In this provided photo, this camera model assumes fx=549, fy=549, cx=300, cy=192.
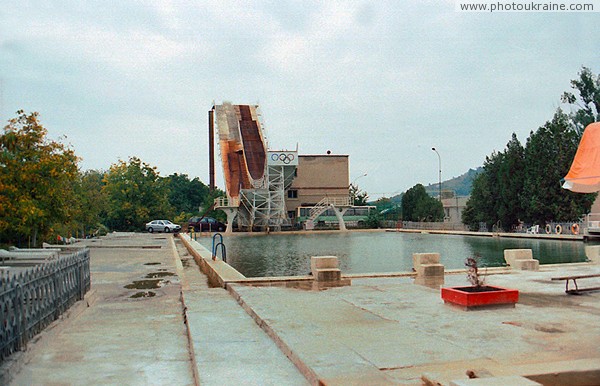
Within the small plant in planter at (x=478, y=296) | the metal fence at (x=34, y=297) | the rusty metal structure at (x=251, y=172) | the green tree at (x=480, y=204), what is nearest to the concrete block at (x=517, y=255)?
the small plant in planter at (x=478, y=296)

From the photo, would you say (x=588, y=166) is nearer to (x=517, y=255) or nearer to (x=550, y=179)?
(x=517, y=255)

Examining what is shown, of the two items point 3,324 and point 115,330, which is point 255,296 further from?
point 3,324

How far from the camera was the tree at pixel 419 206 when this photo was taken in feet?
207

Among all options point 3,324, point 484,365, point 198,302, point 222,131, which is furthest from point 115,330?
point 222,131

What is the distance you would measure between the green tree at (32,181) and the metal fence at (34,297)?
24.8 ft

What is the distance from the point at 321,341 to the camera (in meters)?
6.44

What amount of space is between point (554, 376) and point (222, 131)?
63.8 meters

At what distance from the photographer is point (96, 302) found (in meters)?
10.9

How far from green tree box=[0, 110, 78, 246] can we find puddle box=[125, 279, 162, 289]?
4.37 meters

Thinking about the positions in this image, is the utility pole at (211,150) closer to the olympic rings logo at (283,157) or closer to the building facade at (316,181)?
the building facade at (316,181)

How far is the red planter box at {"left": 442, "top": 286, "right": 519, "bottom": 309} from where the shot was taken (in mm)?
8555

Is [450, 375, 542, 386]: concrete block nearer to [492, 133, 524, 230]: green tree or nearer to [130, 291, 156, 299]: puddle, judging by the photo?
[130, 291, 156, 299]: puddle

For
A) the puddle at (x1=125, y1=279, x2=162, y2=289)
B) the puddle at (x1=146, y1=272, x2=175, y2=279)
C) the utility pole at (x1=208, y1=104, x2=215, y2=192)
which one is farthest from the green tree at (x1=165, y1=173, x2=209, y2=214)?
the puddle at (x1=125, y1=279, x2=162, y2=289)

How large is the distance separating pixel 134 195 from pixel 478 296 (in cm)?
5374
